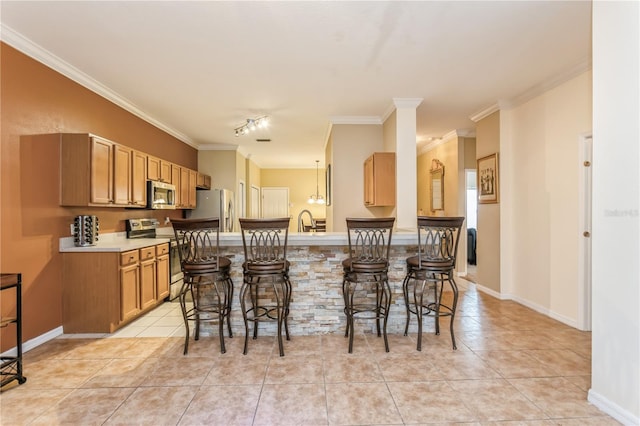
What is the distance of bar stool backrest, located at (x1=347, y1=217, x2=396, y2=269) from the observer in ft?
8.50

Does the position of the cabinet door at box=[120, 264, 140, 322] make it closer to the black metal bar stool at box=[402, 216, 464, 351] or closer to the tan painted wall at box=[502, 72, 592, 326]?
the black metal bar stool at box=[402, 216, 464, 351]

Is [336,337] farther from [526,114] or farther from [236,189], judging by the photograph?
[236,189]

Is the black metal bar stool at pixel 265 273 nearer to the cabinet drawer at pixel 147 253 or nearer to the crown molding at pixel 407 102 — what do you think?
the cabinet drawer at pixel 147 253

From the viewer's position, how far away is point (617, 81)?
1804mm

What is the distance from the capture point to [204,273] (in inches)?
103

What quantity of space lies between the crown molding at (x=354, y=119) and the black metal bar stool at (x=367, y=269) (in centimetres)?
242

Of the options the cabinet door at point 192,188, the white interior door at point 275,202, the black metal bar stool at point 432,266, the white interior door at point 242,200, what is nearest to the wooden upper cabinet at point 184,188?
the cabinet door at point 192,188

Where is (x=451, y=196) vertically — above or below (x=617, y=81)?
below

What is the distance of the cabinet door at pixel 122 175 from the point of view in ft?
11.5

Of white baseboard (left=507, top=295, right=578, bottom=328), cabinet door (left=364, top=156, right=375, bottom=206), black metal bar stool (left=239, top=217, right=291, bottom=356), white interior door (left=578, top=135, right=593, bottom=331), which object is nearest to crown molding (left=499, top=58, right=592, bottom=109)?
white interior door (left=578, top=135, right=593, bottom=331)

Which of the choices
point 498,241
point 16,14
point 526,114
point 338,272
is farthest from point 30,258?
point 526,114

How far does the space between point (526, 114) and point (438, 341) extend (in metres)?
3.07

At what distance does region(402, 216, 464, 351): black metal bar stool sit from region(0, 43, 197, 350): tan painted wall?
334 centimetres

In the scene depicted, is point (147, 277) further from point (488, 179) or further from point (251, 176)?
point (251, 176)
